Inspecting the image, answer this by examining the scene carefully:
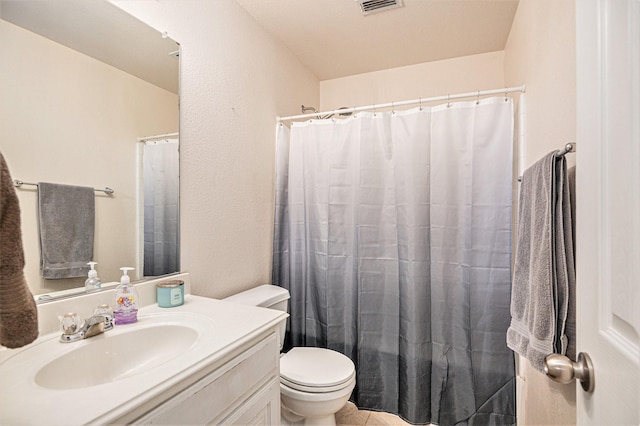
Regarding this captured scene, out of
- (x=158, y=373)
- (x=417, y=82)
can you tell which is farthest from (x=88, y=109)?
(x=417, y=82)

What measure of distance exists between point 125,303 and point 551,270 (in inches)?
57.0

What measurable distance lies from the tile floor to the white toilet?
277 mm

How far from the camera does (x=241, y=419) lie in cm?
93

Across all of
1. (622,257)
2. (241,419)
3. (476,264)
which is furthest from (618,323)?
(476,264)

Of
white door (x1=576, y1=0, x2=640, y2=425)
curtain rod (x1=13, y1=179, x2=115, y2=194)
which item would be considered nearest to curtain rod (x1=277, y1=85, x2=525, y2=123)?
white door (x1=576, y1=0, x2=640, y2=425)

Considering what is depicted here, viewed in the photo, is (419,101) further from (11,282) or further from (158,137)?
(11,282)

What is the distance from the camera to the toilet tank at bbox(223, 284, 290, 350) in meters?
1.62

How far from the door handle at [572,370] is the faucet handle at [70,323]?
126 cm

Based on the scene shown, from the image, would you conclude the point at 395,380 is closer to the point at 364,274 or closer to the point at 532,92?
the point at 364,274

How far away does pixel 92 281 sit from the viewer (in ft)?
3.64

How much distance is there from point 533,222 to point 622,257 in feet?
2.27

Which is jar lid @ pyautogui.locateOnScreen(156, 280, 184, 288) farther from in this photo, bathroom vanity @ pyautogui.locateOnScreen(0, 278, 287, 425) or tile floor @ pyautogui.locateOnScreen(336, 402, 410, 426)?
tile floor @ pyautogui.locateOnScreen(336, 402, 410, 426)

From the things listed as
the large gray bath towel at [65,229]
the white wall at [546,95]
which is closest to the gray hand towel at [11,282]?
the large gray bath towel at [65,229]

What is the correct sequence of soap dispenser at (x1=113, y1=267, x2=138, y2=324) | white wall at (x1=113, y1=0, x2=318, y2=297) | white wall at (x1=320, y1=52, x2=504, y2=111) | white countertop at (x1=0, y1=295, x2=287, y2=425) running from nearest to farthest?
1. white countertop at (x1=0, y1=295, x2=287, y2=425)
2. soap dispenser at (x1=113, y1=267, x2=138, y2=324)
3. white wall at (x1=113, y1=0, x2=318, y2=297)
4. white wall at (x1=320, y1=52, x2=504, y2=111)
